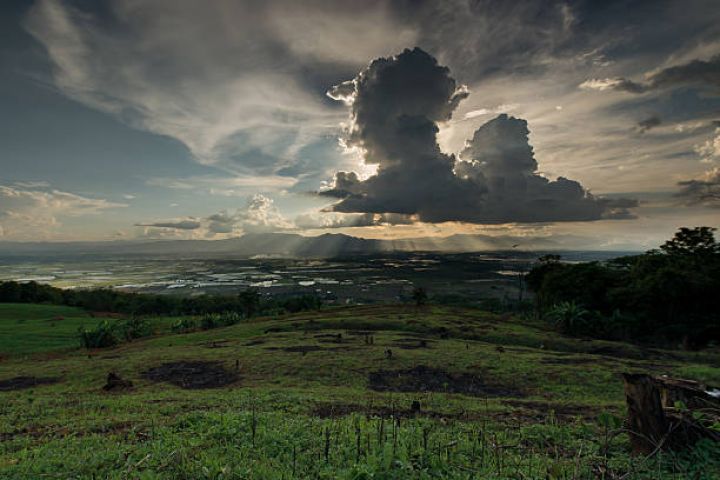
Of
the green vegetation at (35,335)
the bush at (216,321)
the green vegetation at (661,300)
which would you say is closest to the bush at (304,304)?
the bush at (216,321)

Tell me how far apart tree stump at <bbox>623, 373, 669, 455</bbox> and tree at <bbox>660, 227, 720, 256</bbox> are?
7337cm

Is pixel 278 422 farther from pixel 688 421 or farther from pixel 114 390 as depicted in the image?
pixel 114 390

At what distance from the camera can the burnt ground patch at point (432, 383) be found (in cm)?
2194

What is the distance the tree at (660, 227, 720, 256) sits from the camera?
60219mm

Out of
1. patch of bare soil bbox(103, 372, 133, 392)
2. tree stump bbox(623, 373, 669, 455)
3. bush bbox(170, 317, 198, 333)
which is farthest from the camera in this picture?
bush bbox(170, 317, 198, 333)

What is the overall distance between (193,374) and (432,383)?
17707 millimetres

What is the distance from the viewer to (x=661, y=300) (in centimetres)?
5588

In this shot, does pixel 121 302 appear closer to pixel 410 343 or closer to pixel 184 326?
pixel 184 326

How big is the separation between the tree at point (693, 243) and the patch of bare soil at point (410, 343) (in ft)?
178

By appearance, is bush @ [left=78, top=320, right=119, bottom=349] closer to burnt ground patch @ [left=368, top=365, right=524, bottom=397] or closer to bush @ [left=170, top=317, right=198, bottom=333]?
bush @ [left=170, top=317, right=198, bottom=333]

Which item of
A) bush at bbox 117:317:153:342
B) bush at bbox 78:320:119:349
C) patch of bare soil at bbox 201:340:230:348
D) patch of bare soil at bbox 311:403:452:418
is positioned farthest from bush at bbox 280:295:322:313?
patch of bare soil at bbox 311:403:452:418

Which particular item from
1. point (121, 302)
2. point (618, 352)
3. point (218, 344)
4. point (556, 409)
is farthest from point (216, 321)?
point (121, 302)

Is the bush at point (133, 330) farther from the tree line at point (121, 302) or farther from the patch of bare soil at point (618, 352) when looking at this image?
the patch of bare soil at point (618, 352)

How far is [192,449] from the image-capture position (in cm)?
805
